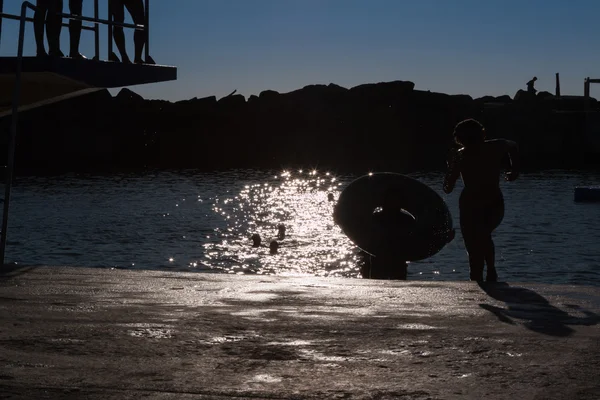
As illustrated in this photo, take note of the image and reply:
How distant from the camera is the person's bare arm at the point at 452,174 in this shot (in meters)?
8.92

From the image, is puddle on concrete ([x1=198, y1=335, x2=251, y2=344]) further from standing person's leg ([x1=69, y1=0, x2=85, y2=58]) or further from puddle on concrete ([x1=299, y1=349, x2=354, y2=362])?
standing person's leg ([x1=69, y1=0, x2=85, y2=58])

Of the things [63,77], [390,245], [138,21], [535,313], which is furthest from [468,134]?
[138,21]

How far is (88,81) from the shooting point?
11273 millimetres

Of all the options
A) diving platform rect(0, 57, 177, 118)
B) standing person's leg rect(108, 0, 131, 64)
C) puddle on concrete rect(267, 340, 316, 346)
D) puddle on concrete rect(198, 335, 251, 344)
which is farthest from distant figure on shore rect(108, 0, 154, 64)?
puddle on concrete rect(267, 340, 316, 346)

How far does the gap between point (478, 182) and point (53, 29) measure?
5.28 metres

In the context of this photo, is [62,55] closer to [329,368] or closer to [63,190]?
[329,368]

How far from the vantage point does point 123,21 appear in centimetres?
1245

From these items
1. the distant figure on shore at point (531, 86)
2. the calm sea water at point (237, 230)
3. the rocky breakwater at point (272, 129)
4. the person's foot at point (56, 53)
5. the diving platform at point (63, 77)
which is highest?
the distant figure on shore at point (531, 86)

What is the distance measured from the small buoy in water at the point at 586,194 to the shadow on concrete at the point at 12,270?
2180 inches

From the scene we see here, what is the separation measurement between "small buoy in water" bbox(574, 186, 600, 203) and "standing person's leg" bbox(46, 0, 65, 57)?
52872mm

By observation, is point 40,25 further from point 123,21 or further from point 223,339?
point 223,339

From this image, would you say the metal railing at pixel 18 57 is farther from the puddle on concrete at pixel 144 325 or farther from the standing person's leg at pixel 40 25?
the puddle on concrete at pixel 144 325

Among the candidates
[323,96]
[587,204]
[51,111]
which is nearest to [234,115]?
[323,96]

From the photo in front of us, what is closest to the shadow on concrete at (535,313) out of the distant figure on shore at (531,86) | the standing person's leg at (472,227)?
the standing person's leg at (472,227)
